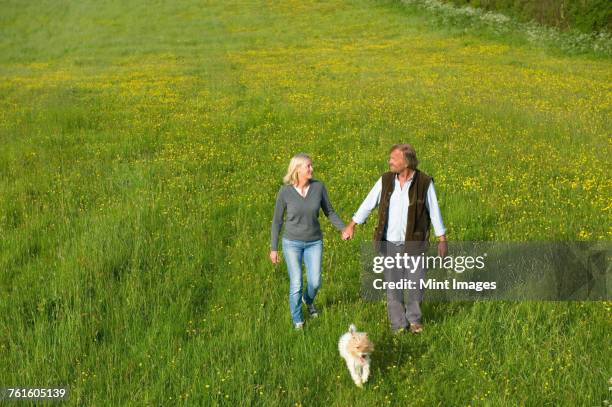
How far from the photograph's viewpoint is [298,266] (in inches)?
235

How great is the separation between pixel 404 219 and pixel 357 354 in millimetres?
1733

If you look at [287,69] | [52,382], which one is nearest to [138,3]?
[287,69]

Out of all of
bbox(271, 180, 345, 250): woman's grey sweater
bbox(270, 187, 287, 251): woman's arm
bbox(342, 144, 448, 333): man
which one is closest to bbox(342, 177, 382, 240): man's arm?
bbox(342, 144, 448, 333): man

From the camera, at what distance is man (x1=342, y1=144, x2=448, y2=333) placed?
566 cm

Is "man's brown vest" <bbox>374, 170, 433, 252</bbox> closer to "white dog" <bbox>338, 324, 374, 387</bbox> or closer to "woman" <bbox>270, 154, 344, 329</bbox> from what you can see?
"woman" <bbox>270, 154, 344, 329</bbox>

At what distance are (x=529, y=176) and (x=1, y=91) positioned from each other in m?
23.1

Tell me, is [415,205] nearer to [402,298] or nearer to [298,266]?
[402,298]

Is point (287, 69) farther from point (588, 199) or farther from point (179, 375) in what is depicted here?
point (179, 375)

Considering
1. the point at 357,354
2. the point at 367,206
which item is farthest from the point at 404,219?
the point at 357,354

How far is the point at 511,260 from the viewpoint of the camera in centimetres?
733

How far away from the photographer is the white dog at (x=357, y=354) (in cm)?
466

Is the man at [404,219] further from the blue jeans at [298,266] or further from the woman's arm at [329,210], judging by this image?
the blue jeans at [298,266]

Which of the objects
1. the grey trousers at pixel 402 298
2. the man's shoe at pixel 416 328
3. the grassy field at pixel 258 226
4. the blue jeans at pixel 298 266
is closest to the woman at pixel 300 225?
the blue jeans at pixel 298 266

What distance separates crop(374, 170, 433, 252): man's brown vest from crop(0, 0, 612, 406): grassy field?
3.64 feet
